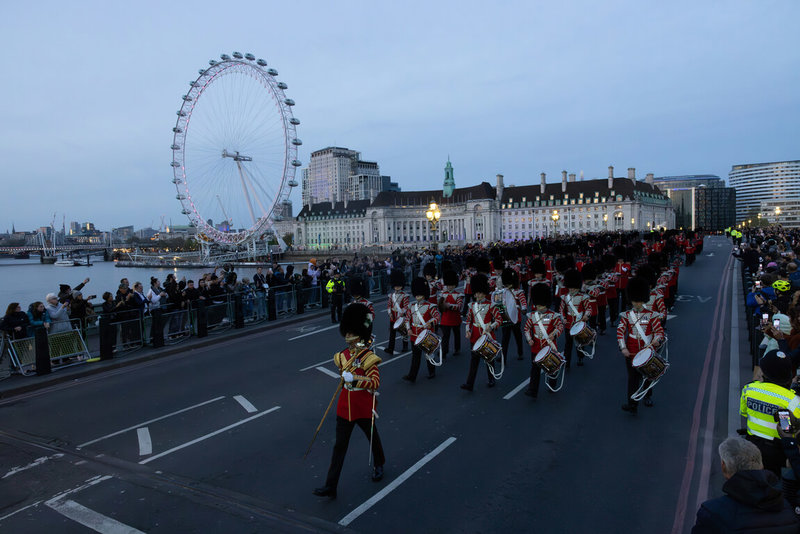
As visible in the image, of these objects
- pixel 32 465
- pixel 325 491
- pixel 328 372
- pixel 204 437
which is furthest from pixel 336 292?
pixel 325 491

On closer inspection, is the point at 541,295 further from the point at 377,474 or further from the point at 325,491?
the point at 325,491

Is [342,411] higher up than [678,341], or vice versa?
[342,411]

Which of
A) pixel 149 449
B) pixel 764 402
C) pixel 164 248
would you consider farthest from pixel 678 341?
pixel 164 248

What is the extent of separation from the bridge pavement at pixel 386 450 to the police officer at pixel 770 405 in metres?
1.17

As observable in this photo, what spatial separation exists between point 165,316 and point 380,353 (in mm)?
7013

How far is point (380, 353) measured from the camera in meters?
14.0

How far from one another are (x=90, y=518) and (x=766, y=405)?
24.4 ft

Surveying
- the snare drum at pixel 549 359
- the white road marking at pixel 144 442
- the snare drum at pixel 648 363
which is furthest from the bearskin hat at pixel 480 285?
the white road marking at pixel 144 442

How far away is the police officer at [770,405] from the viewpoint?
5.06 metres

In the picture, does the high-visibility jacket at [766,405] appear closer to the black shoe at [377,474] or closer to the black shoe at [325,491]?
the black shoe at [377,474]

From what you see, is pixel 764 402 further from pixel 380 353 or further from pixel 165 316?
pixel 165 316

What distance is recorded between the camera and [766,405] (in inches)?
202

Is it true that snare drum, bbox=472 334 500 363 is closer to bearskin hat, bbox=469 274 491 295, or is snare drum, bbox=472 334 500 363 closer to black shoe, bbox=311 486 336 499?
bearskin hat, bbox=469 274 491 295

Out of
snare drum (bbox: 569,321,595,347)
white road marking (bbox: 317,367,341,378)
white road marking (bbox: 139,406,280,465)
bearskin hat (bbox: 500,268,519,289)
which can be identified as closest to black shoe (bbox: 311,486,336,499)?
white road marking (bbox: 139,406,280,465)
